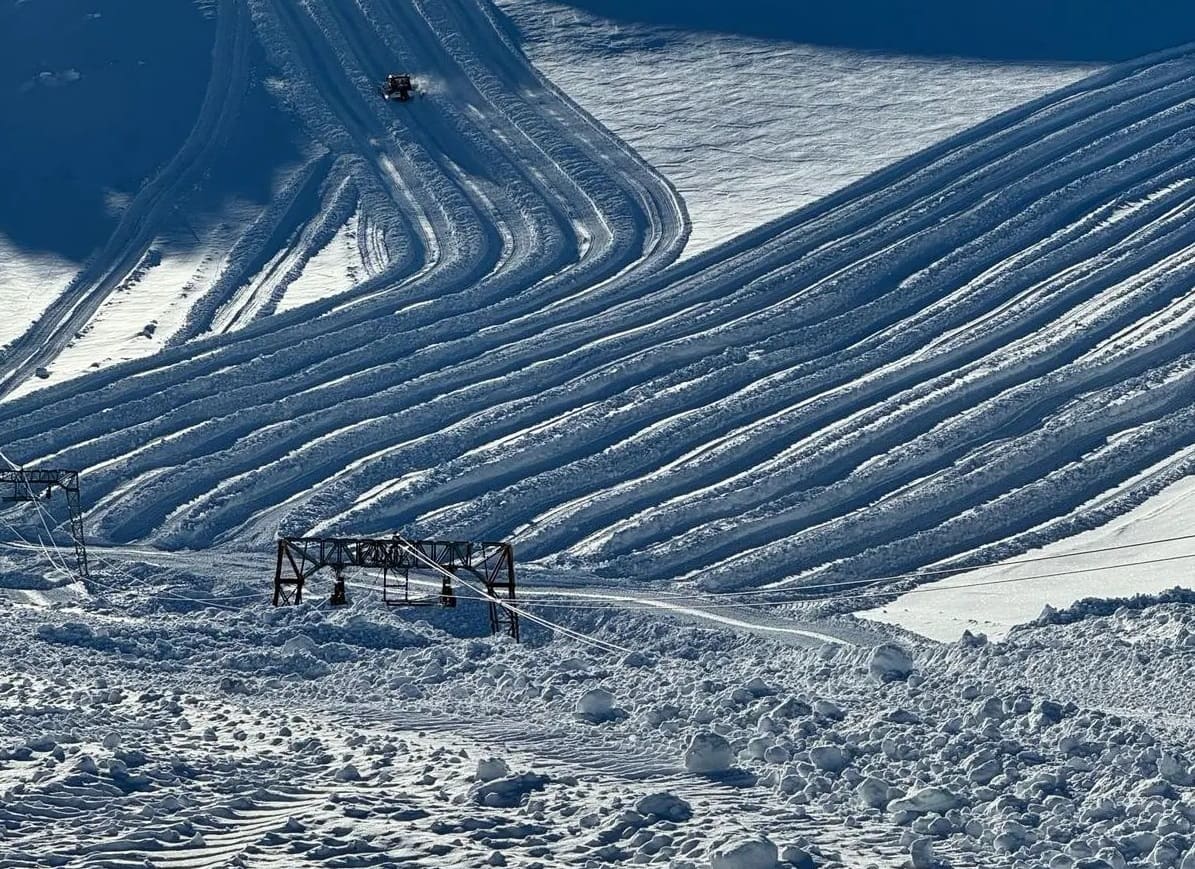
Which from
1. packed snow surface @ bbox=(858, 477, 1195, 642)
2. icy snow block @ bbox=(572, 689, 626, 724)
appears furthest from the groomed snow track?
icy snow block @ bbox=(572, 689, 626, 724)

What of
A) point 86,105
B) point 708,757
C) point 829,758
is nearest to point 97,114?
point 86,105

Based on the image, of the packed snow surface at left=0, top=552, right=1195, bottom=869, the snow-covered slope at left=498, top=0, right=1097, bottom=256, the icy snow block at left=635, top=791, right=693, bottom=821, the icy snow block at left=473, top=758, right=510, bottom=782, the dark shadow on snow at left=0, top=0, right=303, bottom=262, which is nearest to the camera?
the packed snow surface at left=0, top=552, right=1195, bottom=869

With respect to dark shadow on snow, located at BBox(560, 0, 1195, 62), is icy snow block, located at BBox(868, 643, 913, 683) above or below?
below

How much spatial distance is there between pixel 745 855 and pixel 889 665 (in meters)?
8.17

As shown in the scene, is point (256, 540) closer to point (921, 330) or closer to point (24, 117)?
point (921, 330)

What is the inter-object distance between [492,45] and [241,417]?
24.3 metres

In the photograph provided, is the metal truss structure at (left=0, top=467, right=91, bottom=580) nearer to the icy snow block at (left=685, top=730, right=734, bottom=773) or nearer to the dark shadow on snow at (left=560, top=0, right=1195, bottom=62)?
the icy snow block at (left=685, top=730, right=734, bottom=773)

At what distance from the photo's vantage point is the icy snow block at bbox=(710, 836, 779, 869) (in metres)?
13.6

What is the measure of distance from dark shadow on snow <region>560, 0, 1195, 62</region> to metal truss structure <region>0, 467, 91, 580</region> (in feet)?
107

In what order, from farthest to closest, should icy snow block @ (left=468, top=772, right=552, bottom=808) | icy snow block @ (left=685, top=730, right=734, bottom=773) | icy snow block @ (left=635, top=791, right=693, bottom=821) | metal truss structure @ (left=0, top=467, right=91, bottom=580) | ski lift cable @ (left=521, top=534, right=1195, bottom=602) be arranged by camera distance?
metal truss structure @ (left=0, top=467, right=91, bottom=580) → ski lift cable @ (left=521, top=534, right=1195, bottom=602) → icy snow block @ (left=685, top=730, right=734, bottom=773) → icy snow block @ (left=468, top=772, right=552, bottom=808) → icy snow block @ (left=635, top=791, right=693, bottom=821)

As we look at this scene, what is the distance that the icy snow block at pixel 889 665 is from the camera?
2134 centimetres

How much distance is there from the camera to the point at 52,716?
60.0 ft

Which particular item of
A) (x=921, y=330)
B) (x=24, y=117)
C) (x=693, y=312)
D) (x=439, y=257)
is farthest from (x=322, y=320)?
(x=24, y=117)

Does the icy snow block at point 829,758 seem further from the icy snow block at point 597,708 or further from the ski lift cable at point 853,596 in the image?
the ski lift cable at point 853,596
